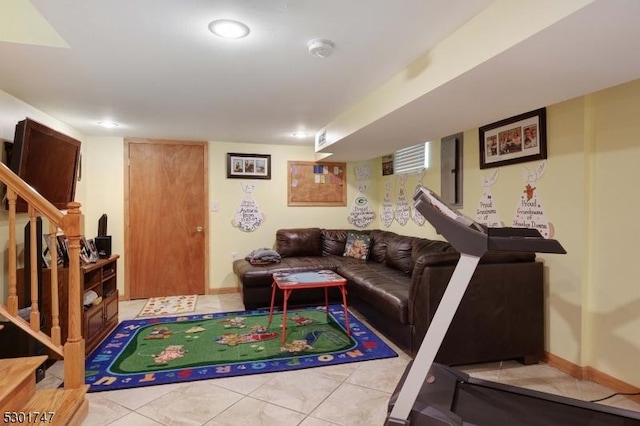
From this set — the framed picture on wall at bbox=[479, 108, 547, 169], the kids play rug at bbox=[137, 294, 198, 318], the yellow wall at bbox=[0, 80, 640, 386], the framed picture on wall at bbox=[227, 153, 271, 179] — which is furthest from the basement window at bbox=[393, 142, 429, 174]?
the kids play rug at bbox=[137, 294, 198, 318]

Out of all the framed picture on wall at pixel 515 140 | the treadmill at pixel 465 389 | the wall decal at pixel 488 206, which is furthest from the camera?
the wall decal at pixel 488 206

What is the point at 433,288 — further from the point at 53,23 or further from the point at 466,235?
the point at 53,23

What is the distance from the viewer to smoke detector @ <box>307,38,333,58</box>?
1966mm

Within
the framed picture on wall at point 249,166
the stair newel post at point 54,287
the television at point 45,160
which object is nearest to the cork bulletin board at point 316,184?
the framed picture on wall at point 249,166

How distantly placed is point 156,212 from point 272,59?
325 centimetres

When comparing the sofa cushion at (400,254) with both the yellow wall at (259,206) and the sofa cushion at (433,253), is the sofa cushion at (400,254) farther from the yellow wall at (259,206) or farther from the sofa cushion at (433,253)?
the yellow wall at (259,206)

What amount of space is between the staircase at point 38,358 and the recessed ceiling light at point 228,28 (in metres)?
1.35

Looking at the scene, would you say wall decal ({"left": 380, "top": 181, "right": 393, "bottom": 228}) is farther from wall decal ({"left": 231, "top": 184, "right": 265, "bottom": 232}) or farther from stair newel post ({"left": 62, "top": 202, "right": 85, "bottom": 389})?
stair newel post ({"left": 62, "top": 202, "right": 85, "bottom": 389})

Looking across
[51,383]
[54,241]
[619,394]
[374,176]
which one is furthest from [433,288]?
[374,176]

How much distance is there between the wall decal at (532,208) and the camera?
273 centimetres

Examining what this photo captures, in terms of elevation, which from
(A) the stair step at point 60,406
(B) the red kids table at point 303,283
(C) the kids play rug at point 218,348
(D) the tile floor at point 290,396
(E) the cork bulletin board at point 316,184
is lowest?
(D) the tile floor at point 290,396

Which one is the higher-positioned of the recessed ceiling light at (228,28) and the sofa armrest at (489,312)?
the recessed ceiling light at (228,28)

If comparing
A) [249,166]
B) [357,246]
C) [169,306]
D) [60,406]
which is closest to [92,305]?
[60,406]

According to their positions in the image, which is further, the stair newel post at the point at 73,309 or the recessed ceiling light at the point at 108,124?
the recessed ceiling light at the point at 108,124
